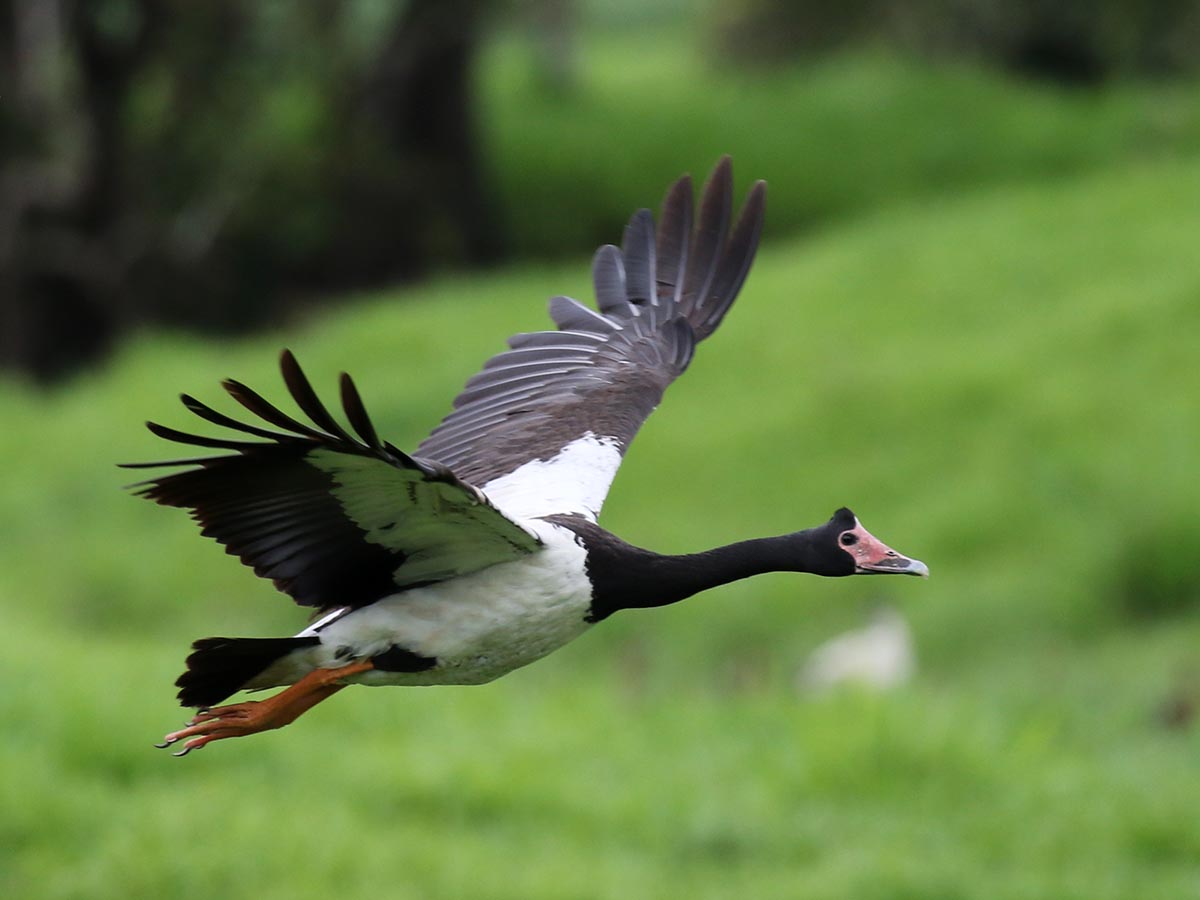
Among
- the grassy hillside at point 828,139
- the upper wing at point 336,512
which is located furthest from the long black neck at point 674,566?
the grassy hillside at point 828,139

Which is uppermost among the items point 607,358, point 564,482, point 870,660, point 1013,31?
point 1013,31

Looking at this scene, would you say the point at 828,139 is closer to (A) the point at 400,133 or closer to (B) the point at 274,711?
(A) the point at 400,133

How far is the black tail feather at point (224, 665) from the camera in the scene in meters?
5.02

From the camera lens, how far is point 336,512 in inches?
195

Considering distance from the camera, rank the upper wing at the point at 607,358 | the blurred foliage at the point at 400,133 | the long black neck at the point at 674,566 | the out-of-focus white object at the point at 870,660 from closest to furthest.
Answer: the long black neck at the point at 674,566
the upper wing at the point at 607,358
the out-of-focus white object at the point at 870,660
the blurred foliage at the point at 400,133

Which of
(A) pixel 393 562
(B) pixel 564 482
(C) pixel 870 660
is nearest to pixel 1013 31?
(C) pixel 870 660

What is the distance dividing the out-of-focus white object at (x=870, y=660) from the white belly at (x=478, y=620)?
21.8 ft

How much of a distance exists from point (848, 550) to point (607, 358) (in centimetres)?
193

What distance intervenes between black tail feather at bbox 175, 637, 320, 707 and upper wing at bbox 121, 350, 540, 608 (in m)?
0.16

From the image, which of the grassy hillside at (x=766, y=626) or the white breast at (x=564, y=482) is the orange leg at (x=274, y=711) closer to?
the white breast at (x=564, y=482)

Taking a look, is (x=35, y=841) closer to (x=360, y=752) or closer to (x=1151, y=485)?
(x=360, y=752)

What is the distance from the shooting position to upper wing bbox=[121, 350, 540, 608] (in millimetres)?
4566

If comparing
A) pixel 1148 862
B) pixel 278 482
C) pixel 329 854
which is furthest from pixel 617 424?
pixel 1148 862

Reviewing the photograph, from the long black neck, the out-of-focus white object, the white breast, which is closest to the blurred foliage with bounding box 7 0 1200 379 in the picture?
the out-of-focus white object
